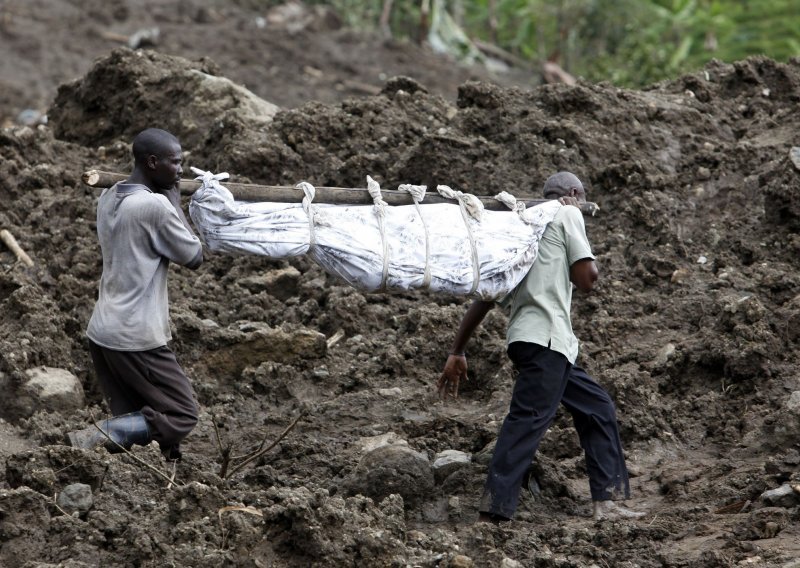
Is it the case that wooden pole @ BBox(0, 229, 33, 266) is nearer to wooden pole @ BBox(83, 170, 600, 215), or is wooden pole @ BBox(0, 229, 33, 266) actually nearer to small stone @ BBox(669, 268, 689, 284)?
wooden pole @ BBox(83, 170, 600, 215)

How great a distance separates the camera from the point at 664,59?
14.5 meters

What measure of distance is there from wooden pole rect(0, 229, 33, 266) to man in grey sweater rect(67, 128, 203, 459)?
243cm

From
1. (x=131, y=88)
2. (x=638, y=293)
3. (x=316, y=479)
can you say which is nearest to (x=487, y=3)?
(x=131, y=88)

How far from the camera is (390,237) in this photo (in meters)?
4.99

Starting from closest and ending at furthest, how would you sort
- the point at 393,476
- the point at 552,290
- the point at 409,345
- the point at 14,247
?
the point at 552,290
the point at 393,476
the point at 409,345
the point at 14,247

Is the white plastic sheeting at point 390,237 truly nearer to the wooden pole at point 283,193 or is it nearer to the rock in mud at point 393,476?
the wooden pole at point 283,193

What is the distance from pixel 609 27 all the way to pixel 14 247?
37.2ft

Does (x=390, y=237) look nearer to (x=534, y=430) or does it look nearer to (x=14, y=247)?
(x=534, y=430)

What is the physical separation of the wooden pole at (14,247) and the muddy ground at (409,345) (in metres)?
0.06

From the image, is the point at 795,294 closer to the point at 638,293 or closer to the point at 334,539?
the point at 638,293

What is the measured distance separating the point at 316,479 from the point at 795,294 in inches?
114

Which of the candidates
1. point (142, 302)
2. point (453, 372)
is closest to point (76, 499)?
point (142, 302)

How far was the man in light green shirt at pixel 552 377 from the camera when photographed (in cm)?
497

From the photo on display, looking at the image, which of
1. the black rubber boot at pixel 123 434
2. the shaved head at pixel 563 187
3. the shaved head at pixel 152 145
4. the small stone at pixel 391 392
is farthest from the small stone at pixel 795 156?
the black rubber boot at pixel 123 434
